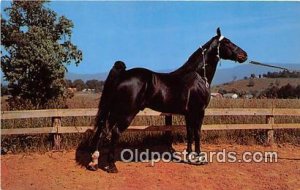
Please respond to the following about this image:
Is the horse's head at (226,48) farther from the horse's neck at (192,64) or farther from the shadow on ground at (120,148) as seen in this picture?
the shadow on ground at (120,148)

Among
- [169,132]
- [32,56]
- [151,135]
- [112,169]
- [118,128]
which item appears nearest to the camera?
[118,128]

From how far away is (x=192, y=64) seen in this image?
273 inches

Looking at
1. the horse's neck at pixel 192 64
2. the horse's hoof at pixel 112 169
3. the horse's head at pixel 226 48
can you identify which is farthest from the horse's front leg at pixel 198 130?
the horse's hoof at pixel 112 169

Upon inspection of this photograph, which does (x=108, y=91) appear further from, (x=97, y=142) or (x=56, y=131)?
(x=56, y=131)

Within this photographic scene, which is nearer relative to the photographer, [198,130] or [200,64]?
[198,130]

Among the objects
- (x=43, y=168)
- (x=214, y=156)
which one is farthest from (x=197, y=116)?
(x=43, y=168)

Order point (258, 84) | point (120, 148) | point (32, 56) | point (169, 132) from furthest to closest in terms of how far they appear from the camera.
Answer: point (258, 84) → point (32, 56) → point (169, 132) → point (120, 148)

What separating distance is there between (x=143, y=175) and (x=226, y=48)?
295 cm

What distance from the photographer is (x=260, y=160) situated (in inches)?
282

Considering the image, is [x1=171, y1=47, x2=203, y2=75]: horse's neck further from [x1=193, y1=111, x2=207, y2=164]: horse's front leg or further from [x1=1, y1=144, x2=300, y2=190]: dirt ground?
[x1=1, y1=144, x2=300, y2=190]: dirt ground

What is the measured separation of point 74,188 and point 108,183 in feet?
1.79

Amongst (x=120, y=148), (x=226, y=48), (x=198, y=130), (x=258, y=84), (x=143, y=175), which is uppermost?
(x=258, y=84)

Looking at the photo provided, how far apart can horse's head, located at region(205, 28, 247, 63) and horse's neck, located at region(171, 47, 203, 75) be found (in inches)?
12.5

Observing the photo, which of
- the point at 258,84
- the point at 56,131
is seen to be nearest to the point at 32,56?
the point at 56,131
